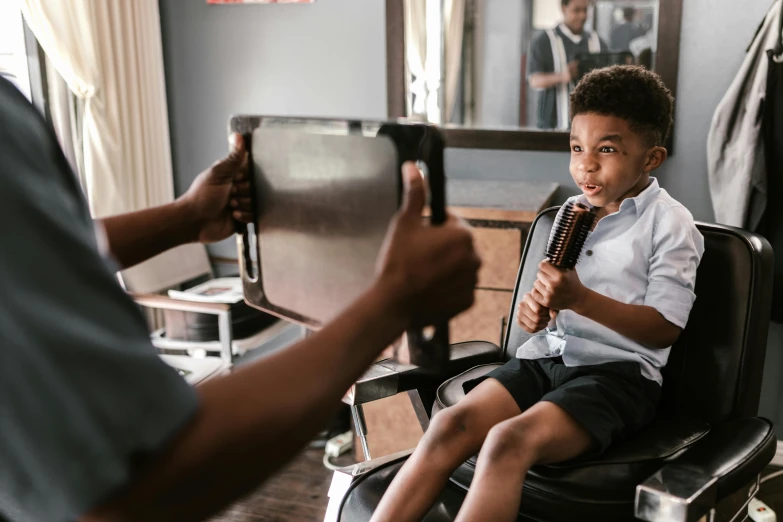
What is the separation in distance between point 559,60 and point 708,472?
5.47ft

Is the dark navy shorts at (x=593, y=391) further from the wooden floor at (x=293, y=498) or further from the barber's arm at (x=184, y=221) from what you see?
the wooden floor at (x=293, y=498)

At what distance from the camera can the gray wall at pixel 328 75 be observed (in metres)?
2.29

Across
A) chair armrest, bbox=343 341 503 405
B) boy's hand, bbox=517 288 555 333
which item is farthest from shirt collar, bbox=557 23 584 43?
boy's hand, bbox=517 288 555 333

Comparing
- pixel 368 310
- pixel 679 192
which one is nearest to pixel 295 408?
pixel 368 310

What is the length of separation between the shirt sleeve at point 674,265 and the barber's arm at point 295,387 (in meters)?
0.87

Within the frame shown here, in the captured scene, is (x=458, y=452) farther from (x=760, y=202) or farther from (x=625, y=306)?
(x=760, y=202)

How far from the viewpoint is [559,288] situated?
4.18ft

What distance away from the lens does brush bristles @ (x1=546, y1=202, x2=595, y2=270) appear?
1.21m

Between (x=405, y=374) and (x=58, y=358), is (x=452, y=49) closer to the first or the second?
(x=405, y=374)

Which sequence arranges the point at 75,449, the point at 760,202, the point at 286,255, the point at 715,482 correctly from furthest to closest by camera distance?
the point at 760,202, the point at 715,482, the point at 286,255, the point at 75,449

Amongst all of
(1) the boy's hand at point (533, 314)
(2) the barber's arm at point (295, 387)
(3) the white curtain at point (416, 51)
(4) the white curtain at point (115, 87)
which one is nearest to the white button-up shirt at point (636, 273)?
(1) the boy's hand at point (533, 314)

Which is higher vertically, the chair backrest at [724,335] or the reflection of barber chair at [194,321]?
the chair backrest at [724,335]

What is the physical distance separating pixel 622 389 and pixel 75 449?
1139mm

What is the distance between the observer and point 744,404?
1.39 m
